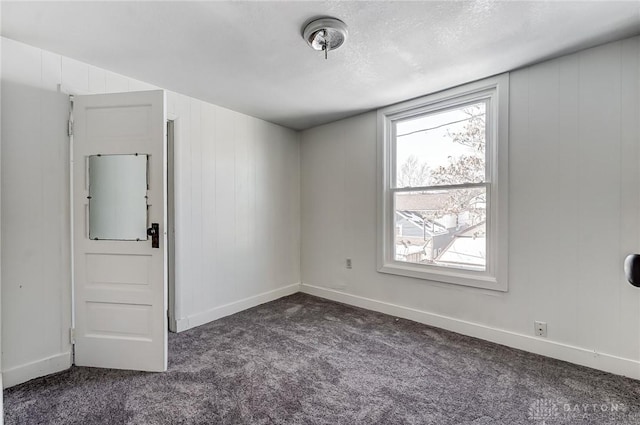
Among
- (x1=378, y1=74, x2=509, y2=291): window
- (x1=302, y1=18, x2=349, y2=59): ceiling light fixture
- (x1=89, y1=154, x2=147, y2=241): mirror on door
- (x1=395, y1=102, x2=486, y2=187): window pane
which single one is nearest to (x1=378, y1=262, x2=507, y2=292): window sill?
(x1=378, y1=74, x2=509, y2=291): window

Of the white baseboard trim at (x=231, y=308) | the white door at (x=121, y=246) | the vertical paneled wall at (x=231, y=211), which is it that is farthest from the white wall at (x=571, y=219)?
the white door at (x=121, y=246)

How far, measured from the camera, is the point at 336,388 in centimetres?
Answer: 193

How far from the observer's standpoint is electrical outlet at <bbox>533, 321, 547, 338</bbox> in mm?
2322

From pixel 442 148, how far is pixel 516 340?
1.89 metres

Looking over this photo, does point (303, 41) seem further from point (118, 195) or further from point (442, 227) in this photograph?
point (442, 227)

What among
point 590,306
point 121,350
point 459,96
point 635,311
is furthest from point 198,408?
point 459,96

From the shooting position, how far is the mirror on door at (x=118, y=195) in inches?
87.0

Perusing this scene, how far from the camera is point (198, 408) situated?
1.73 m

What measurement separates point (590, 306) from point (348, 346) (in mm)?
1897

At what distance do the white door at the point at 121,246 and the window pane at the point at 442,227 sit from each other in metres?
2.41

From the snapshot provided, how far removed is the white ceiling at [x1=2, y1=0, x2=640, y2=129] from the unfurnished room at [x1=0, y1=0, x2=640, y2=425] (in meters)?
0.02

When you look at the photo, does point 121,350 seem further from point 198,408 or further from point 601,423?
point 601,423

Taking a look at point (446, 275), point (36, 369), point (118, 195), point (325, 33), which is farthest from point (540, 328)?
point (36, 369)

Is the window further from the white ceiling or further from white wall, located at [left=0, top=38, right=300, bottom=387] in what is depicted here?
white wall, located at [left=0, top=38, right=300, bottom=387]
